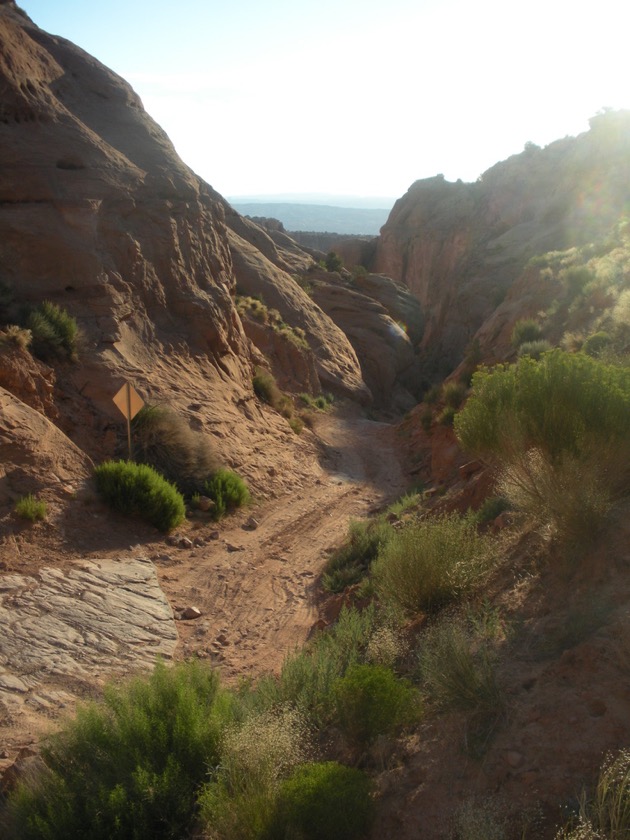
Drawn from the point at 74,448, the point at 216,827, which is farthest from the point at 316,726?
the point at 74,448

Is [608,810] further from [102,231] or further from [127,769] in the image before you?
[102,231]

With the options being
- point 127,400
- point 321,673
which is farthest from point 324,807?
point 127,400

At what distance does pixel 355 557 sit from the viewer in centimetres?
947

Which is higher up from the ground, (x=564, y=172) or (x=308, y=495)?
(x=564, y=172)

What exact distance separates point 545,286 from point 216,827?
66.7ft

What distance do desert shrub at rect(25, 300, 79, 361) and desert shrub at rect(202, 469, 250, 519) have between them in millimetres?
3000

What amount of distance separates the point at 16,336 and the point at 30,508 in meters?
3.17

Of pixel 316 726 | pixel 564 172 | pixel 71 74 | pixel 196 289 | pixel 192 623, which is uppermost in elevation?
pixel 564 172

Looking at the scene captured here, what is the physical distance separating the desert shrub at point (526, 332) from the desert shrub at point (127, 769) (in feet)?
49.5

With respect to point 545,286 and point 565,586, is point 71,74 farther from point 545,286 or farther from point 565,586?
→ point 565,586

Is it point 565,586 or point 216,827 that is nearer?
point 216,827

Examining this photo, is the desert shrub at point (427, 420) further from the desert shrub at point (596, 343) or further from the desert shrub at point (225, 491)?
the desert shrub at point (225, 491)

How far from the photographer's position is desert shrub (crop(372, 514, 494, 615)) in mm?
6051

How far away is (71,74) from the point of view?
53.2ft
